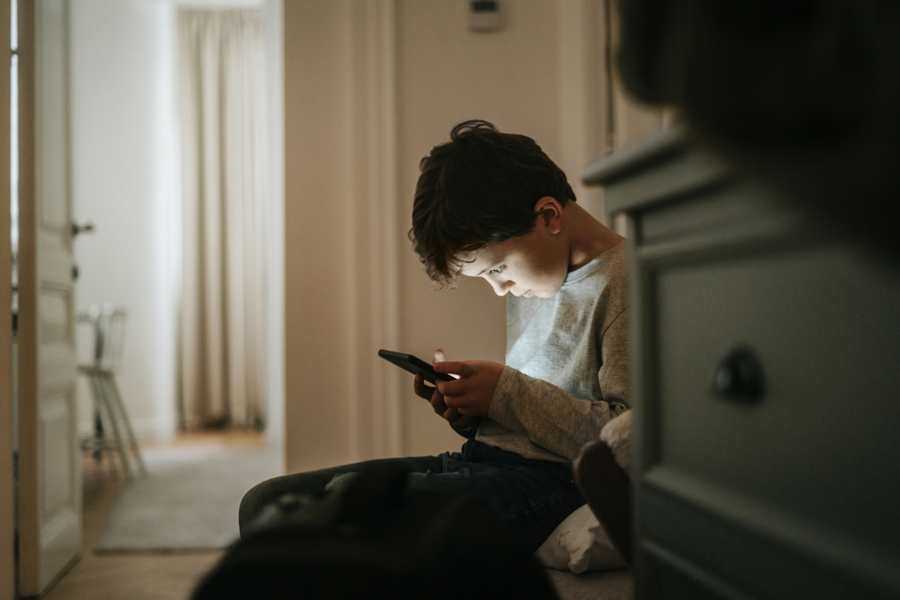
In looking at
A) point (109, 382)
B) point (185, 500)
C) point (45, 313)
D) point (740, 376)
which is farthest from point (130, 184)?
point (740, 376)

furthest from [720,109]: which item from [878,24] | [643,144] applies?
[643,144]

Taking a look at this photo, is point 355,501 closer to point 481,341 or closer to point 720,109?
point 720,109

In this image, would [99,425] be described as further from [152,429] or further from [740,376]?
[740,376]

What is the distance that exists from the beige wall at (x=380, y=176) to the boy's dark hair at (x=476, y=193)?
0.56 m

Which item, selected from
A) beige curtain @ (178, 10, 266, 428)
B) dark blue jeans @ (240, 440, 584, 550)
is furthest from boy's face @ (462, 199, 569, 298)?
beige curtain @ (178, 10, 266, 428)

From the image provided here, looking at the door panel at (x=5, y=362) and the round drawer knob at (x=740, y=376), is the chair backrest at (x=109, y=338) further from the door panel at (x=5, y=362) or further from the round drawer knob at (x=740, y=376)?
the round drawer knob at (x=740, y=376)

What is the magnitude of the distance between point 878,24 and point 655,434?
0.35m

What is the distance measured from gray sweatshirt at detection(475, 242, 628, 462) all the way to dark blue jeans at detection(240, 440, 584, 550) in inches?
0.8

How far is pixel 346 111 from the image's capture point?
1625 millimetres

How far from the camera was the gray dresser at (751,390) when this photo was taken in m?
0.33

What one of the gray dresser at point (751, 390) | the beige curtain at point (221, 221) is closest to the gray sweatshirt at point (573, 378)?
the gray dresser at point (751, 390)

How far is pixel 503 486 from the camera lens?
2.78 feet

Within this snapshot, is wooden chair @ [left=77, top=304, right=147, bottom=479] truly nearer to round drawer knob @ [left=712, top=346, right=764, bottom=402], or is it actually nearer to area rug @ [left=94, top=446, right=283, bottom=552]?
area rug @ [left=94, top=446, right=283, bottom=552]

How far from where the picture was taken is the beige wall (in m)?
1.62
